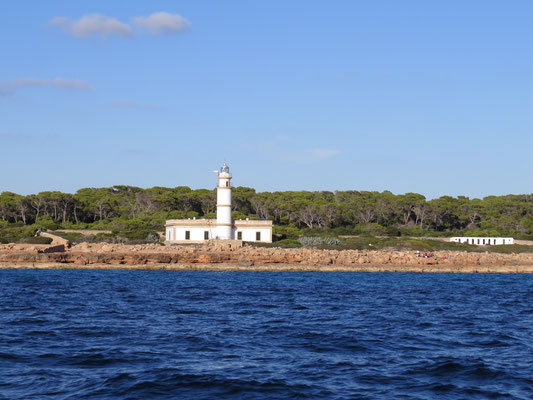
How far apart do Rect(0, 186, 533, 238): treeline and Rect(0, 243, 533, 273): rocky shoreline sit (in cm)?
2413

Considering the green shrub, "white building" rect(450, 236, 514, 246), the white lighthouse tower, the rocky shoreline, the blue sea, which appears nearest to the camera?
the blue sea

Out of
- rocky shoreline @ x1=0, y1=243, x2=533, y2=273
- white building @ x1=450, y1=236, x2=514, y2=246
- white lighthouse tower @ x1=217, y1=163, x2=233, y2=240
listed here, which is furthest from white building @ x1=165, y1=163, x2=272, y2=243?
white building @ x1=450, y1=236, x2=514, y2=246

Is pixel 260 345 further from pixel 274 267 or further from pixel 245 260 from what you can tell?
pixel 245 260

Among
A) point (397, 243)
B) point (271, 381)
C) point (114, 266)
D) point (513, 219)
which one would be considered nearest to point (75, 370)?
point (271, 381)

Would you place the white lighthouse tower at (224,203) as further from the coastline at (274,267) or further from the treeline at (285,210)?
the treeline at (285,210)

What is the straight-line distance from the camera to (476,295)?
1136 inches

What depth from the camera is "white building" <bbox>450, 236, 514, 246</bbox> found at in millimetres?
68312

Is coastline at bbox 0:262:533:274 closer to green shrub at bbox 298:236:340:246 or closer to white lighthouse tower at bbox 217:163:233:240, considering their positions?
white lighthouse tower at bbox 217:163:233:240

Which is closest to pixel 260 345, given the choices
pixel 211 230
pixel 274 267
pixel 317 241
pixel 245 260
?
pixel 274 267

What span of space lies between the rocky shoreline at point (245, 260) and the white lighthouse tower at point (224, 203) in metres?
7.93

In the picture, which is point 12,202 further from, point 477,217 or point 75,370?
point 75,370

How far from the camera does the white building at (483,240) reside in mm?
68312

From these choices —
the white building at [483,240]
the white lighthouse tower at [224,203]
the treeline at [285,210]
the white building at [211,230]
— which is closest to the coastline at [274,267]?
the white lighthouse tower at [224,203]

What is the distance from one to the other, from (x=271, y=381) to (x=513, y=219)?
79.4 meters
